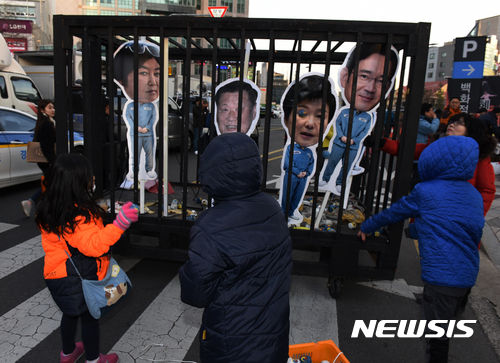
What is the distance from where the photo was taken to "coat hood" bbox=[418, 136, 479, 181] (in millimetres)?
2342

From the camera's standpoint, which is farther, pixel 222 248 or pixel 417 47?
pixel 417 47

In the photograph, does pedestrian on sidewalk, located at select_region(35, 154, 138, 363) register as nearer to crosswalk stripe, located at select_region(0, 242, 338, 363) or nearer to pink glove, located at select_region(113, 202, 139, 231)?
pink glove, located at select_region(113, 202, 139, 231)

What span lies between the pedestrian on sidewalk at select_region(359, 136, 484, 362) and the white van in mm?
12107

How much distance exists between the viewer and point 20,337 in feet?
10.0

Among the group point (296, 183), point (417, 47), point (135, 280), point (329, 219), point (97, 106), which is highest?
point (417, 47)

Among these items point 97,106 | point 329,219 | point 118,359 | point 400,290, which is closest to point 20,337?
point 118,359

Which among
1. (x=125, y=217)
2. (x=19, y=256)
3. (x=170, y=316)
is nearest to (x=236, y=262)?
(x=125, y=217)

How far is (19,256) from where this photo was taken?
182 inches

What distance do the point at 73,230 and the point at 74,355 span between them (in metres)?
1.08

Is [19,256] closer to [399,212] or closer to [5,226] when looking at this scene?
[5,226]

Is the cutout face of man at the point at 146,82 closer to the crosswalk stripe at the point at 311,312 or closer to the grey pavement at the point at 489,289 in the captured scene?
the crosswalk stripe at the point at 311,312

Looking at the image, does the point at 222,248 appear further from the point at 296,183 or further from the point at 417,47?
the point at 417,47

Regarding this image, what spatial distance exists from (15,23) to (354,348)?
150 ft

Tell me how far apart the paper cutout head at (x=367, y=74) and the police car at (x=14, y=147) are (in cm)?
634
